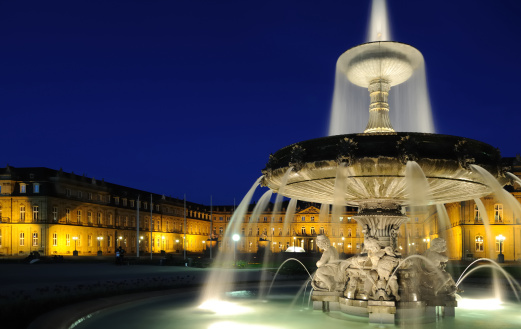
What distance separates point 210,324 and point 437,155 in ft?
15.2

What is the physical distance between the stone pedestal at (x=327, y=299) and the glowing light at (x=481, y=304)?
9.93ft

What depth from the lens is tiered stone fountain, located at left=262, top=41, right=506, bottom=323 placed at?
7625 millimetres

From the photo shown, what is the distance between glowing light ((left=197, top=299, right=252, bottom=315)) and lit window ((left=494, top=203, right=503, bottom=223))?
173 feet

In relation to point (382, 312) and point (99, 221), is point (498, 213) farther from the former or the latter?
point (99, 221)

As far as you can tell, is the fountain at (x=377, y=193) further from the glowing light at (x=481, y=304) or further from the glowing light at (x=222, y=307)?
the glowing light at (x=481, y=304)

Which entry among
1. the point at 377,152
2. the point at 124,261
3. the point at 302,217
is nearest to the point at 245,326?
the point at 377,152

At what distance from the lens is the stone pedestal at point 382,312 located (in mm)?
8062

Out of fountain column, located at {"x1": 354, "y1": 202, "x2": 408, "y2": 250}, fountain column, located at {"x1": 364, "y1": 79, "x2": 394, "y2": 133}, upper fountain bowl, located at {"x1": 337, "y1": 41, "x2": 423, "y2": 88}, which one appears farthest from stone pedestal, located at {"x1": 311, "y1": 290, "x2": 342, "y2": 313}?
upper fountain bowl, located at {"x1": 337, "y1": 41, "x2": 423, "y2": 88}

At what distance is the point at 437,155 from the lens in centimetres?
759

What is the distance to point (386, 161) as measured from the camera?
7582 millimetres

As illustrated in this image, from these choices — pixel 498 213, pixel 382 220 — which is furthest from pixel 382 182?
pixel 498 213

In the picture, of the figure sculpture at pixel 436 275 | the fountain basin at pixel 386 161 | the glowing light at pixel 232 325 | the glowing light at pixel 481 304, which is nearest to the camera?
the fountain basin at pixel 386 161

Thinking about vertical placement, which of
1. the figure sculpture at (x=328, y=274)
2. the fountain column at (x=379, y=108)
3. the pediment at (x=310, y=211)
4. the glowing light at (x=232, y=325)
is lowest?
the glowing light at (x=232, y=325)

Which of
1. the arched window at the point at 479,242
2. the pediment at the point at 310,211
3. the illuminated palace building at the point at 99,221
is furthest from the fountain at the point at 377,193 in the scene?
the pediment at the point at 310,211
